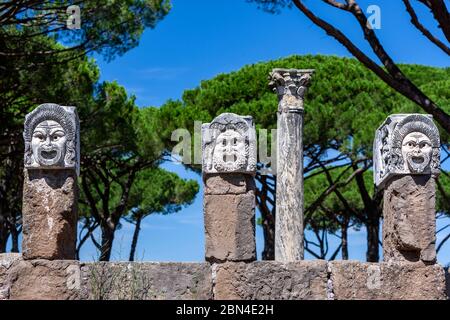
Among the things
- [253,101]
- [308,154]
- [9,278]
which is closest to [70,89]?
[253,101]

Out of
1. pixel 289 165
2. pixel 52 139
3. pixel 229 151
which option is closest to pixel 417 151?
pixel 229 151

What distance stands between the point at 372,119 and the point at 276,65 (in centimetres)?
254

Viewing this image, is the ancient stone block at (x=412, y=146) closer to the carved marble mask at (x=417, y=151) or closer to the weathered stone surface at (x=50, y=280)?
the carved marble mask at (x=417, y=151)

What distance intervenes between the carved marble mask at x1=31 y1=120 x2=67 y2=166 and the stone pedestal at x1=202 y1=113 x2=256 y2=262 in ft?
4.19

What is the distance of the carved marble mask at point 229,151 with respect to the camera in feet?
25.0

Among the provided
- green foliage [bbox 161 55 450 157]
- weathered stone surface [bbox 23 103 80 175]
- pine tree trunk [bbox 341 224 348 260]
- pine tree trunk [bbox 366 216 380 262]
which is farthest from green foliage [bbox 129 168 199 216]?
weathered stone surface [bbox 23 103 80 175]

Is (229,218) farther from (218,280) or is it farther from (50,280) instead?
(50,280)

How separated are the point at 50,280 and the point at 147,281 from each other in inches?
33.0

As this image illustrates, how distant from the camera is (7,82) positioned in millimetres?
15516

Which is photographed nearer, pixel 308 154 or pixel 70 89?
pixel 70 89

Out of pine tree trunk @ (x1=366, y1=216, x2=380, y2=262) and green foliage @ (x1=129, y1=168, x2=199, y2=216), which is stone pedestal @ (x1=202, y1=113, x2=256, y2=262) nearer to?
pine tree trunk @ (x1=366, y1=216, x2=380, y2=262)
